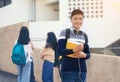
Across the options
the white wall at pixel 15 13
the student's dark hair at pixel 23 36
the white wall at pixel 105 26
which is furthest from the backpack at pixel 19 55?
the white wall at pixel 15 13

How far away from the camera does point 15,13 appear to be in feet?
69.5

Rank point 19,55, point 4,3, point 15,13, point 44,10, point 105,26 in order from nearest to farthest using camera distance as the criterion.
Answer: point 19,55 < point 105,26 < point 44,10 < point 15,13 < point 4,3

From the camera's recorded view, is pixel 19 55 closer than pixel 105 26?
Yes

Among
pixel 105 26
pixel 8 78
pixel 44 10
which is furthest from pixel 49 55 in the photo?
pixel 44 10

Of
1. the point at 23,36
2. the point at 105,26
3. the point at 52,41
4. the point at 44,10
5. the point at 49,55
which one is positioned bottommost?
the point at 49,55

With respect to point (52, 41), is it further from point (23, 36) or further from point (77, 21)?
point (77, 21)

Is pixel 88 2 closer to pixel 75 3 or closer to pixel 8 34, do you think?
pixel 75 3

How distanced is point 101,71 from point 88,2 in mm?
8799

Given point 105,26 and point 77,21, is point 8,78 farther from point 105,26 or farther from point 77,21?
point 77,21

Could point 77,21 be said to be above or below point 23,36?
above

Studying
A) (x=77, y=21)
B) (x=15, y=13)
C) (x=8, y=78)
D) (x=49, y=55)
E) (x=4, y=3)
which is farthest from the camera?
(x=4, y=3)

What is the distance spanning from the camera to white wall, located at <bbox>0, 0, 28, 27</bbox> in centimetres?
2034

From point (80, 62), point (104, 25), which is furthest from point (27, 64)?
point (104, 25)

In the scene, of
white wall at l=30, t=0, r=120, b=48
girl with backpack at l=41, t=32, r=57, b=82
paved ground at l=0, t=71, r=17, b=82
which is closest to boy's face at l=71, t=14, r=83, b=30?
girl with backpack at l=41, t=32, r=57, b=82
